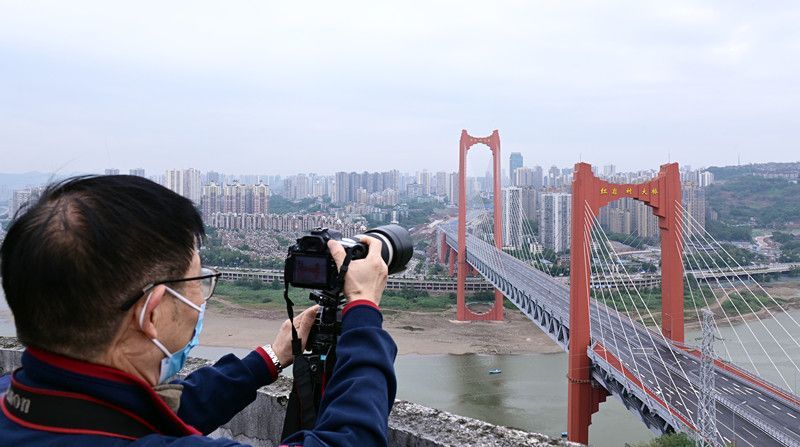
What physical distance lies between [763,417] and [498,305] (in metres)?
7.70

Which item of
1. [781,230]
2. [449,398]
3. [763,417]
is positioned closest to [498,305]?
[449,398]

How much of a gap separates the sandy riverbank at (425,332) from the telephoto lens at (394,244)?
29.9 feet

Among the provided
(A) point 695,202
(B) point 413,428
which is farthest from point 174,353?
(A) point 695,202

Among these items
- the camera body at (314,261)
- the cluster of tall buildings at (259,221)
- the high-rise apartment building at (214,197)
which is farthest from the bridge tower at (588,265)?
the high-rise apartment building at (214,197)

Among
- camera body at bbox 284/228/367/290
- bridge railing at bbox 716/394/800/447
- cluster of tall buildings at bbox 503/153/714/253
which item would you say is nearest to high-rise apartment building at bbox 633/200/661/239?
cluster of tall buildings at bbox 503/153/714/253

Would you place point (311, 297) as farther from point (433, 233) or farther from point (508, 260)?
point (433, 233)

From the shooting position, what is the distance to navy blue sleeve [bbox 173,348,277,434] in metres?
0.64

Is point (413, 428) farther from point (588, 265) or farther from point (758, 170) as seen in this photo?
point (758, 170)

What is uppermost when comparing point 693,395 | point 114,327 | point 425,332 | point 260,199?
point 260,199

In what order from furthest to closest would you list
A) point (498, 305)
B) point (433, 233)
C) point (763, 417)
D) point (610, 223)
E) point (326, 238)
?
point (433, 233)
point (610, 223)
point (498, 305)
point (763, 417)
point (326, 238)

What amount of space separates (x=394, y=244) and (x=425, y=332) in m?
10.8

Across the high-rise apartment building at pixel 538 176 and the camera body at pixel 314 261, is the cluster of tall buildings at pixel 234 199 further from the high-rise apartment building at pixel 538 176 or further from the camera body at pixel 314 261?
the camera body at pixel 314 261

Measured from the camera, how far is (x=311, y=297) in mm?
656

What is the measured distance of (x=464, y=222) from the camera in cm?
1245
